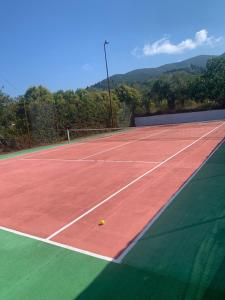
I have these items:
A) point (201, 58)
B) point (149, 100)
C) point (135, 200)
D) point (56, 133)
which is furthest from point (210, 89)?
point (201, 58)

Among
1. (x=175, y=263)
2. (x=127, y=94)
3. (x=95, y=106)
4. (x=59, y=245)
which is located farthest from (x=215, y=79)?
(x=175, y=263)

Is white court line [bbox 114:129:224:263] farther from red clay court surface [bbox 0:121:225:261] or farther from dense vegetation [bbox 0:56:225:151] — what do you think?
dense vegetation [bbox 0:56:225:151]

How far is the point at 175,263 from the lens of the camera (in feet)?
12.9

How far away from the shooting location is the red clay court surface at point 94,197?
508 cm

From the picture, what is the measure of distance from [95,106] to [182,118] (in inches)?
439

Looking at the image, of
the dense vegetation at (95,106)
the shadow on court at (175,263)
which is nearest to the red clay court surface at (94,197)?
the shadow on court at (175,263)

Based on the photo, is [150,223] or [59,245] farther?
[150,223]

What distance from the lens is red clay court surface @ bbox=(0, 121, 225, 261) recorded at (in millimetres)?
5078

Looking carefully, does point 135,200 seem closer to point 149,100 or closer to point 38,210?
point 38,210

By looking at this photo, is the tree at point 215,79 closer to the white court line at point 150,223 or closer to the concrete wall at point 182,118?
the concrete wall at point 182,118

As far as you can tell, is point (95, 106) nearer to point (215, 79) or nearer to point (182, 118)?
point (182, 118)

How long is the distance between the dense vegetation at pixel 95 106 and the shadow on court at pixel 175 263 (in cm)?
1619

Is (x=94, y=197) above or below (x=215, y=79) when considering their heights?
below

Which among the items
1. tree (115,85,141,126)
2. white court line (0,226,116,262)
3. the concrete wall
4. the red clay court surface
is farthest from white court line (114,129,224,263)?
tree (115,85,141,126)
